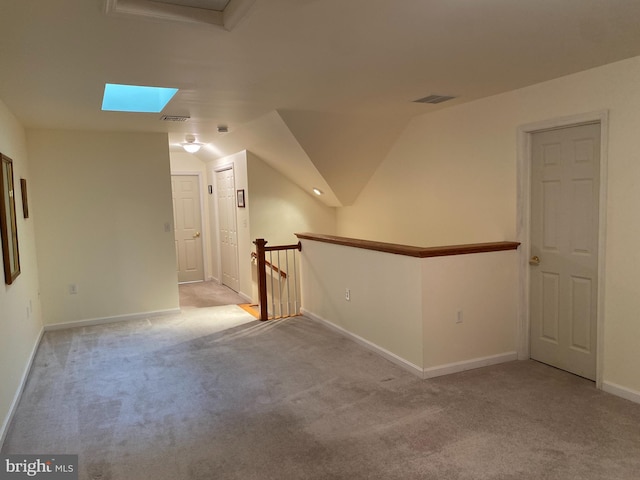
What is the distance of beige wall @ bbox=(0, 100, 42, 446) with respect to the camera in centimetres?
306

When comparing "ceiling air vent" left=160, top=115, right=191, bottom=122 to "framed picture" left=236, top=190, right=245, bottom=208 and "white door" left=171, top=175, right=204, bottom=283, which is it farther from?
"white door" left=171, top=175, right=204, bottom=283

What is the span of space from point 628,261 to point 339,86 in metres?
2.39

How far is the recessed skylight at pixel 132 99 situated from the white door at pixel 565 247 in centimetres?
334

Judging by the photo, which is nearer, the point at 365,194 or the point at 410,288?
the point at 410,288

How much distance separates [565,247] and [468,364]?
1204mm

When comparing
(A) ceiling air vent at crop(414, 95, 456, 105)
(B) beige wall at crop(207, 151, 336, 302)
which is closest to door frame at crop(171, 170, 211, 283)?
(B) beige wall at crop(207, 151, 336, 302)

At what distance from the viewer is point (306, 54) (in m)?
2.72

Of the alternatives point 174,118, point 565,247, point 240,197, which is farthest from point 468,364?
point 240,197

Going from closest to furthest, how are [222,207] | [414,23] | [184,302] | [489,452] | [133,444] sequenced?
[414,23] < [489,452] < [133,444] < [184,302] < [222,207]

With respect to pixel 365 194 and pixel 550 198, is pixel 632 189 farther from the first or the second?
pixel 365 194

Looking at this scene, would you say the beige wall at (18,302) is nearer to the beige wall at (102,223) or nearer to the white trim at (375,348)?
the beige wall at (102,223)

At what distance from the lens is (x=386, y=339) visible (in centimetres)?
403

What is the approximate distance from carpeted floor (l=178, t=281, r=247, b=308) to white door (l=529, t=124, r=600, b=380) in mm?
4101

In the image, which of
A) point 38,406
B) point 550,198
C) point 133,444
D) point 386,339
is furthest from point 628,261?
point 38,406
